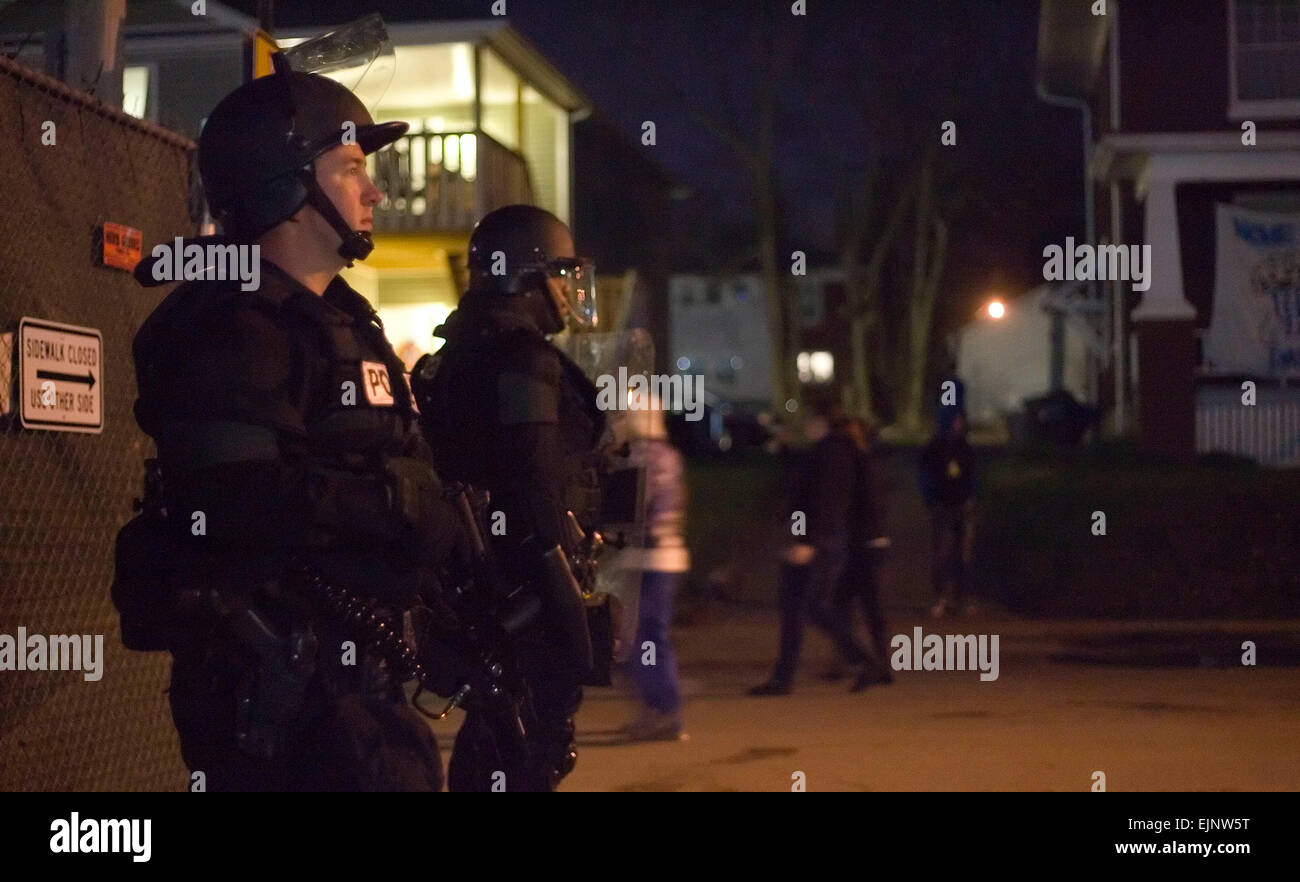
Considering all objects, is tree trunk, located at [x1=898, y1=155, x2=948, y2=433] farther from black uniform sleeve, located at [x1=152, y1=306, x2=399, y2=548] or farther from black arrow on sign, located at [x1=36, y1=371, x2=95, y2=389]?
black uniform sleeve, located at [x1=152, y1=306, x2=399, y2=548]

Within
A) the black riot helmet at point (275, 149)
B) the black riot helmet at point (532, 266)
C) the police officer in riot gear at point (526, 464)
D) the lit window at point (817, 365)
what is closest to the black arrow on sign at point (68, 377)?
the police officer in riot gear at point (526, 464)

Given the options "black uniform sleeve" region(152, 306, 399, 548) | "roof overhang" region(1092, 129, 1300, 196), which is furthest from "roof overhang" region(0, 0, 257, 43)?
"black uniform sleeve" region(152, 306, 399, 548)

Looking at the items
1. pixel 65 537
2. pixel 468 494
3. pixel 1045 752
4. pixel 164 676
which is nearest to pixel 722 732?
pixel 1045 752

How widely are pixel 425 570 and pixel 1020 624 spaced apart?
35.9 ft

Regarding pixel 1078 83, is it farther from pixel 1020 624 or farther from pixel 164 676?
pixel 164 676

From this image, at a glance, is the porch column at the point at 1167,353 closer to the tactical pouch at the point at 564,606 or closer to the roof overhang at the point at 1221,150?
the roof overhang at the point at 1221,150

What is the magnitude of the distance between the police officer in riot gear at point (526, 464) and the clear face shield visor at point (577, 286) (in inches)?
5.9

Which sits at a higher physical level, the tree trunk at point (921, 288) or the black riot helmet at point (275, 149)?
the tree trunk at point (921, 288)

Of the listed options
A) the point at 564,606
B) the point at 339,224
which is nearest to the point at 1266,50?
the point at 564,606

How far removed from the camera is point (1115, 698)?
1031 centimetres

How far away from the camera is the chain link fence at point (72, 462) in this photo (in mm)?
5234

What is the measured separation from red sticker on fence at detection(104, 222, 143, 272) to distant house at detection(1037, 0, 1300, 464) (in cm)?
1651

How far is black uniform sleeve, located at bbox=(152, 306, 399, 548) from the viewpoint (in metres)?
3.23

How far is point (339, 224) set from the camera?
3662 millimetres
